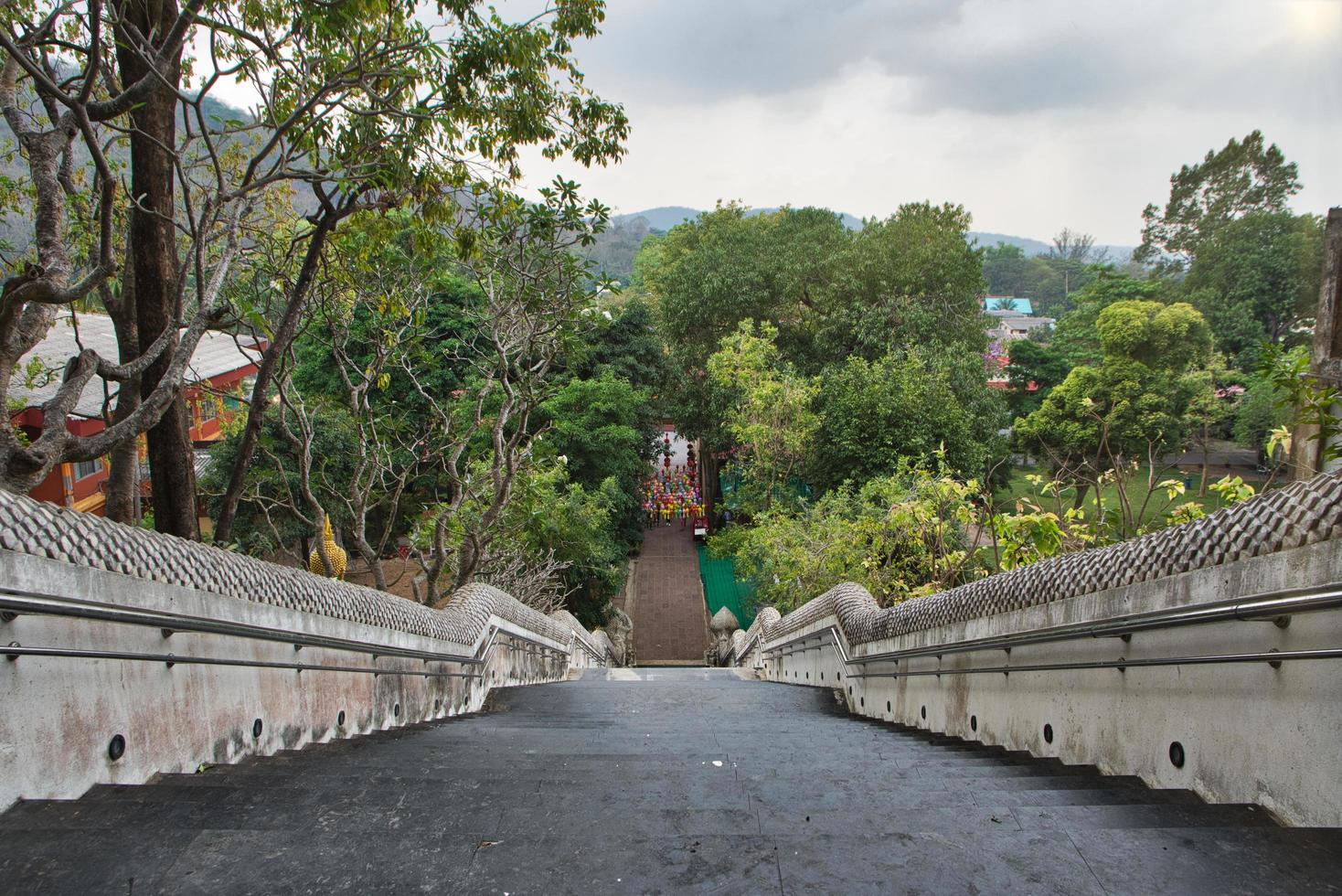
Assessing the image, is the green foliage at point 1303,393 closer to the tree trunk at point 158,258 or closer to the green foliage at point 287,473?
the tree trunk at point 158,258

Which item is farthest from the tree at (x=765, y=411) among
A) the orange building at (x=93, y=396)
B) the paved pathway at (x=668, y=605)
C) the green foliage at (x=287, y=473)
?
the orange building at (x=93, y=396)

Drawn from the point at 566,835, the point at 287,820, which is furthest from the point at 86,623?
the point at 566,835

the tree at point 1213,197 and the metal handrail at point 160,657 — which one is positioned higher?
the tree at point 1213,197

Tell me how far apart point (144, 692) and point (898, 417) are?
19203mm

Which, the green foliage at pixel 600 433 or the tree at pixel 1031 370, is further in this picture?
the tree at pixel 1031 370

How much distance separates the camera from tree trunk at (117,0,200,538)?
607cm

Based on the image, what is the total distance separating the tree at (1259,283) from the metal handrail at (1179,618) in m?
28.3

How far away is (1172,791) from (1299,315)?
33.1m

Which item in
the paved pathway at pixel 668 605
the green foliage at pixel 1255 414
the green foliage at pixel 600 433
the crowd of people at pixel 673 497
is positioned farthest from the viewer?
the crowd of people at pixel 673 497

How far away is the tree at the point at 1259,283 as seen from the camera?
2878 centimetres

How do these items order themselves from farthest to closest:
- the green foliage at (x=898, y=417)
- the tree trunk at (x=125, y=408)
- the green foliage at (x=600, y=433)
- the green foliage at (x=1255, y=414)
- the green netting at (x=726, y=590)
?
1. the green foliage at (x=1255, y=414)
2. the green netting at (x=726, y=590)
3. the green foliage at (x=600, y=433)
4. the green foliage at (x=898, y=417)
5. the tree trunk at (x=125, y=408)

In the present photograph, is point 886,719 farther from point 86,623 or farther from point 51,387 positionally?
point 51,387

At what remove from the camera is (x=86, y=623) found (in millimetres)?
3191

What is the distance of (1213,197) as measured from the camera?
119 feet
